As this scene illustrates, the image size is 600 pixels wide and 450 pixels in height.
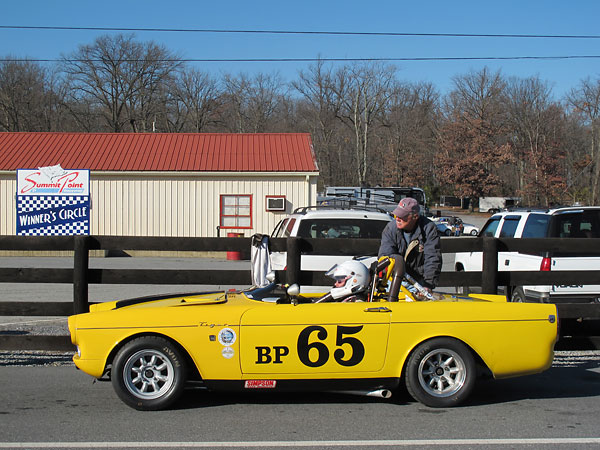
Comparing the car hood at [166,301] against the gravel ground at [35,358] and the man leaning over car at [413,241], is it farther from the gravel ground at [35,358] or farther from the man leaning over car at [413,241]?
the gravel ground at [35,358]

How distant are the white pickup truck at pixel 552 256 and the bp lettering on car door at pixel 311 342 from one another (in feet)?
12.7

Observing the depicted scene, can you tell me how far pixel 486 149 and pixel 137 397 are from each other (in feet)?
197

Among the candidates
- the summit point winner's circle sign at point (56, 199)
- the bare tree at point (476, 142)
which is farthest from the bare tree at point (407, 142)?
the summit point winner's circle sign at point (56, 199)

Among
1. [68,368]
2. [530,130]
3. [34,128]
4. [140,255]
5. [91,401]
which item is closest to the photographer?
[91,401]

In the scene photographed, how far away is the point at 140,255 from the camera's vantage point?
25047 millimetres

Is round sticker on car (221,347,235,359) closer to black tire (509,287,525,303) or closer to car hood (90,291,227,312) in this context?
car hood (90,291,227,312)

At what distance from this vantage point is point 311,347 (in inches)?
204

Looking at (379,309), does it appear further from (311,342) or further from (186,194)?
(186,194)

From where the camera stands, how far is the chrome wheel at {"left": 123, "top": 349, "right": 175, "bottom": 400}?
5.18 meters

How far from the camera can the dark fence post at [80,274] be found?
693 cm

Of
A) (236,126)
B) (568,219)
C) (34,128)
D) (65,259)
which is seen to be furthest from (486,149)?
(568,219)

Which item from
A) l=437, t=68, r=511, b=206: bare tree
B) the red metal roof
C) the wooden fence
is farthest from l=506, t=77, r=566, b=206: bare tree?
the wooden fence

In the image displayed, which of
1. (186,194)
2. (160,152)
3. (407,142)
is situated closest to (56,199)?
(186,194)

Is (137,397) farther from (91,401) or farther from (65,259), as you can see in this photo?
(65,259)
